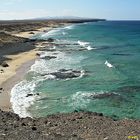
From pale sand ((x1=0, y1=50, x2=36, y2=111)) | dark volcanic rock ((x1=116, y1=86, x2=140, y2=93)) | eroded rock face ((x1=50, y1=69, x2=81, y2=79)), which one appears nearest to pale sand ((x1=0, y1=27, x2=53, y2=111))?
pale sand ((x1=0, y1=50, x2=36, y2=111))

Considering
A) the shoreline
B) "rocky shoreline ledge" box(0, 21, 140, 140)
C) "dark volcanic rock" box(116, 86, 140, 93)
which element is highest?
"rocky shoreline ledge" box(0, 21, 140, 140)

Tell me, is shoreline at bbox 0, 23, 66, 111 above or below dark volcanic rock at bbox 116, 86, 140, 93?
below

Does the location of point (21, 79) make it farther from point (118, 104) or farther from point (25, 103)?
point (118, 104)

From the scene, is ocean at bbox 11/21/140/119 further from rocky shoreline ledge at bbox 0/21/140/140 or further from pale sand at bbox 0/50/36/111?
rocky shoreline ledge at bbox 0/21/140/140

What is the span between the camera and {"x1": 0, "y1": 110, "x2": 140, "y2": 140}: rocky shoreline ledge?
20.1 m

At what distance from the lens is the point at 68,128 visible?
902 inches

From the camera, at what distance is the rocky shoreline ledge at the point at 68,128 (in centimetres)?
2006

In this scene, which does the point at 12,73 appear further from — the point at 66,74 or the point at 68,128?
the point at 68,128

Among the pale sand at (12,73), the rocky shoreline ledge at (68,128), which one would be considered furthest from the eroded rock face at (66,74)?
the rocky shoreline ledge at (68,128)

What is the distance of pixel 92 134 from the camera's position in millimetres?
21641

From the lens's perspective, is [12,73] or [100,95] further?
[12,73]

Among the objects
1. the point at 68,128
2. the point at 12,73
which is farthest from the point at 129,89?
the point at 12,73

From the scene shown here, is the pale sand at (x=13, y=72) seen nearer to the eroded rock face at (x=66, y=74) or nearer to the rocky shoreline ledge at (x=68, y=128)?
the eroded rock face at (x=66, y=74)

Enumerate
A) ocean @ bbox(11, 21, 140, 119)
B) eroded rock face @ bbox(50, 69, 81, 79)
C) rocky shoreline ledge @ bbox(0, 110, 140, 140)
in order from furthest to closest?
eroded rock face @ bbox(50, 69, 81, 79)
ocean @ bbox(11, 21, 140, 119)
rocky shoreline ledge @ bbox(0, 110, 140, 140)
